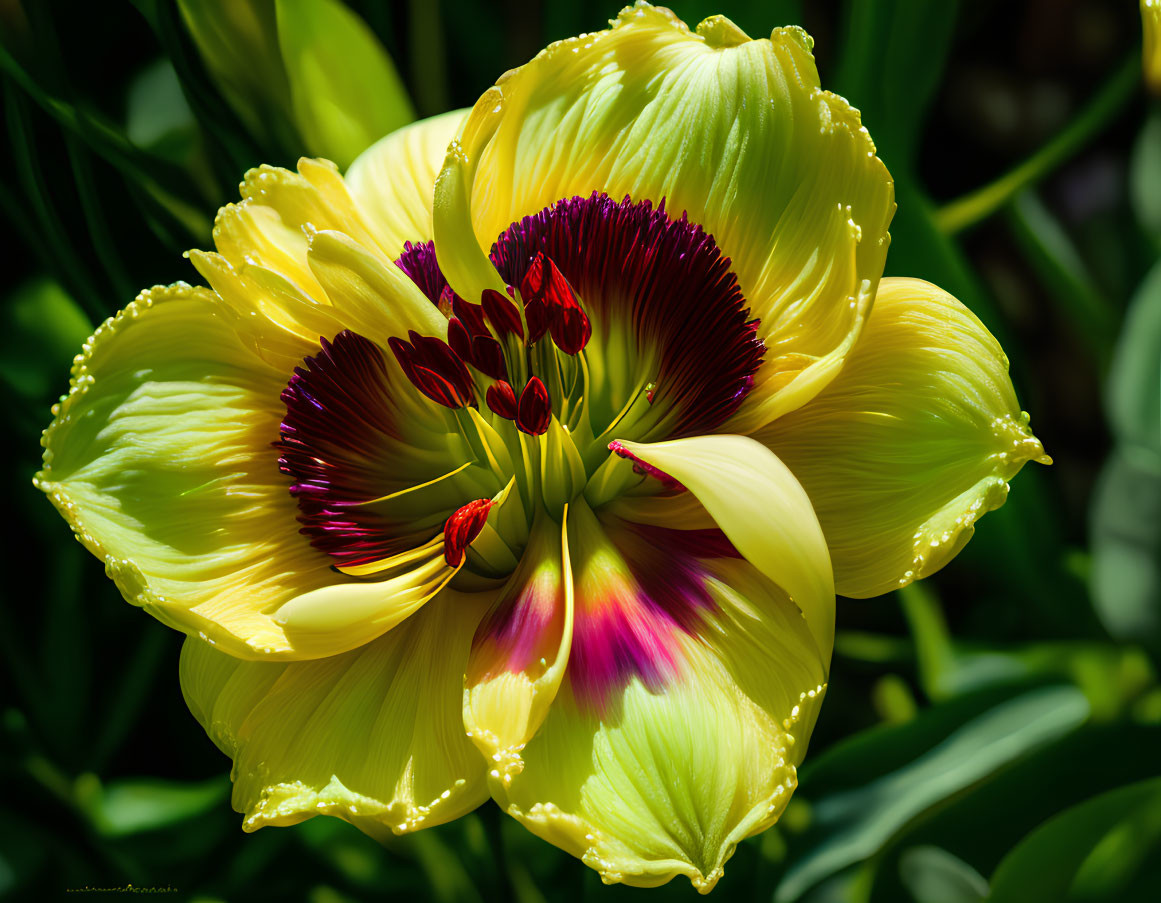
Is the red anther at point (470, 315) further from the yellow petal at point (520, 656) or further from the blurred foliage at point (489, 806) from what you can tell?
the blurred foliage at point (489, 806)

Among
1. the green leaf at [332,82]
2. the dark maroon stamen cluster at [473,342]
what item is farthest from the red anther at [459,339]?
the green leaf at [332,82]

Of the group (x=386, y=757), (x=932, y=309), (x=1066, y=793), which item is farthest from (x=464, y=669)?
(x=1066, y=793)

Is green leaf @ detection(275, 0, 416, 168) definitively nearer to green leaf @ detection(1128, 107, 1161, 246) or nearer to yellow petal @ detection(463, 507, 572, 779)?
yellow petal @ detection(463, 507, 572, 779)

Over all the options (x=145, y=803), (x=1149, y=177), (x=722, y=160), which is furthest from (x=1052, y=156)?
(x=145, y=803)

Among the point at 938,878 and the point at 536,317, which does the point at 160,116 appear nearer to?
the point at 536,317

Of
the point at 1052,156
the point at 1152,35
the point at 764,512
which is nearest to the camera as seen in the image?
the point at 764,512

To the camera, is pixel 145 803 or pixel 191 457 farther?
pixel 145 803
